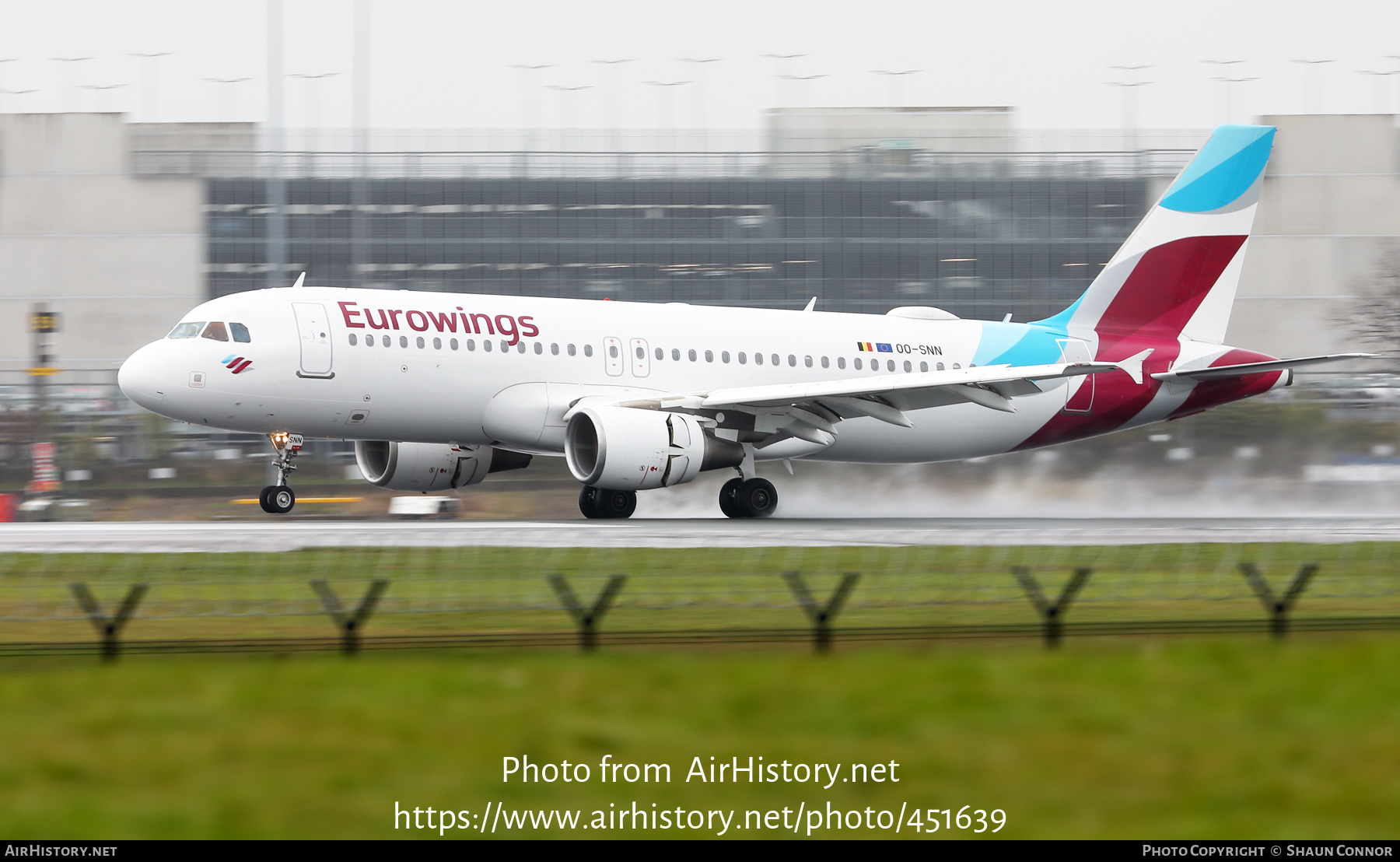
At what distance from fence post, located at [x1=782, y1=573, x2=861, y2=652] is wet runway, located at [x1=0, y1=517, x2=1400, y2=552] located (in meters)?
7.21

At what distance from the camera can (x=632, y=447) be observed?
2516cm

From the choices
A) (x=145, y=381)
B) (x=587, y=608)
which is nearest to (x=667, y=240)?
(x=145, y=381)

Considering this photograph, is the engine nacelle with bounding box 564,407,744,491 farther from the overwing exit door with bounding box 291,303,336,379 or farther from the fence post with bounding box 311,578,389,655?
the fence post with bounding box 311,578,389,655

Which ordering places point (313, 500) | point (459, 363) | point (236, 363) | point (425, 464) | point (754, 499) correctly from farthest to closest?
point (313, 500), point (425, 464), point (754, 499), point (459, 363), point (236, 363)

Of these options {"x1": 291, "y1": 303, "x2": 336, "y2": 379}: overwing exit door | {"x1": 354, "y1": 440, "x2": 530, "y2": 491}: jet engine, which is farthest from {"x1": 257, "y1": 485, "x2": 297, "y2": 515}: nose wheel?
{"x1": 354, "y1": 440, "x2": 530, "y2": 491}: jet engine

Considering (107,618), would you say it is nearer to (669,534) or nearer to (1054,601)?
(1054,601)

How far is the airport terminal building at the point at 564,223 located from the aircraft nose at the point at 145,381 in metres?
59.5

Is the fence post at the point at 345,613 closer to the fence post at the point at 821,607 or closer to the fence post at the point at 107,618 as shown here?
the fence post at the point at 107,618


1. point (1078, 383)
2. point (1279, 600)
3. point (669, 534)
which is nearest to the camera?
point (1279, 600)

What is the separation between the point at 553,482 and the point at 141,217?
2353 inches

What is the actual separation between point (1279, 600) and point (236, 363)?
1746 cm

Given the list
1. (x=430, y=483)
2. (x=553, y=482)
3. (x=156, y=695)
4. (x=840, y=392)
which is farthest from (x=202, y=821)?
(x=553, y=482)

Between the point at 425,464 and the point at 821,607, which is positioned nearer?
the point at 821,607

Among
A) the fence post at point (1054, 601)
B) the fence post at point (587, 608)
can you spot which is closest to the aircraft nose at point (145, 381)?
the fence post at point (587, 608)
